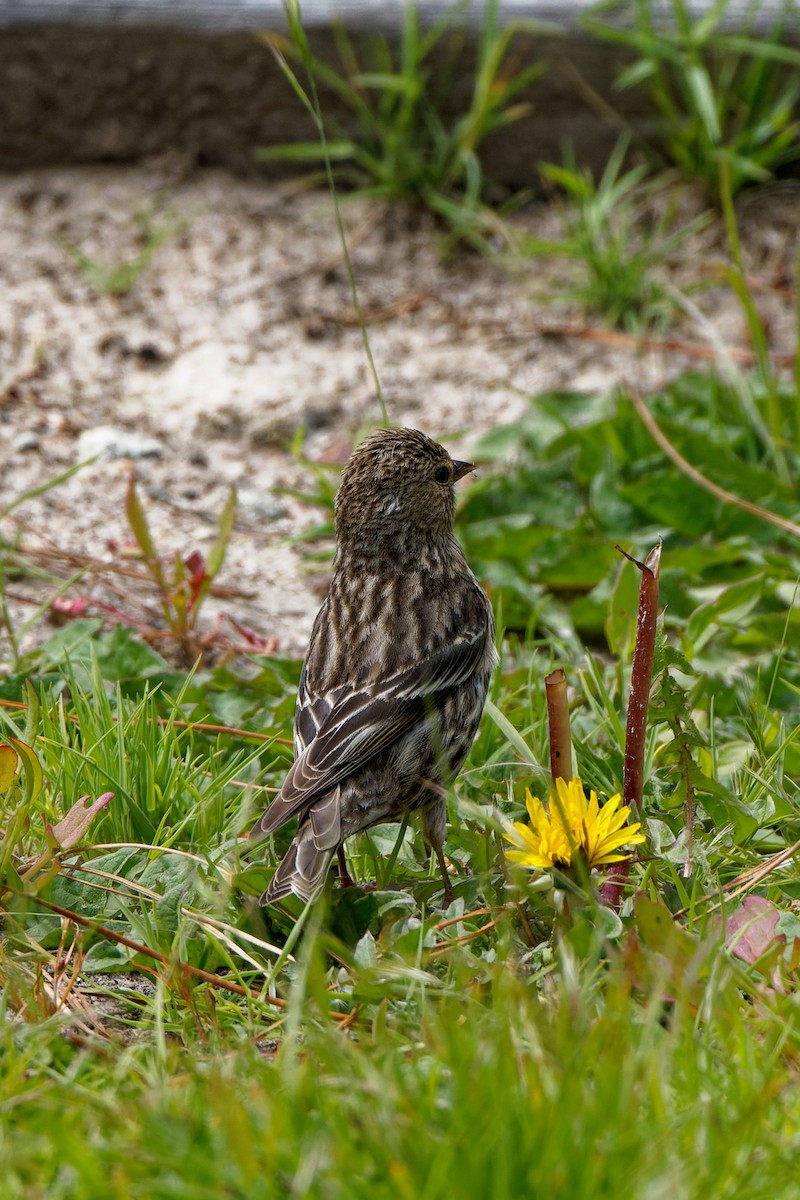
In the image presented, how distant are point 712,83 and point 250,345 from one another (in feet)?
8.63

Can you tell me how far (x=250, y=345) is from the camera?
6.94 m

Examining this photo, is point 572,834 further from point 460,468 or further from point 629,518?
point 629,518

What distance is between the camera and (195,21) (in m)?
7.11

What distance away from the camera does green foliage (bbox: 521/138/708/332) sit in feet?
22.2

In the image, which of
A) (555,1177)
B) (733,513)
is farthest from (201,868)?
(733,513)

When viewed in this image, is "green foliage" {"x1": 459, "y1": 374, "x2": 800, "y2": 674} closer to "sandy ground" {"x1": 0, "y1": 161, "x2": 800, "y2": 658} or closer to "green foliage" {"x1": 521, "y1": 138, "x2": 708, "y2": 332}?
"sandy ground" {"x1": 0, "y1": 161, "x2": 800, "y2": 658}

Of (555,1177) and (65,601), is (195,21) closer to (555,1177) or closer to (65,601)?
(65,601)

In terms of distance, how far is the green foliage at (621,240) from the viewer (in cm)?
678

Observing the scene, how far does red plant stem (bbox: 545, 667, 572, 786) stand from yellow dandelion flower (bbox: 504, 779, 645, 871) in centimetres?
8

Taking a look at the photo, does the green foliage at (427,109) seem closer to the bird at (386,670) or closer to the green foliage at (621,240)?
the green foliage at (621,240)

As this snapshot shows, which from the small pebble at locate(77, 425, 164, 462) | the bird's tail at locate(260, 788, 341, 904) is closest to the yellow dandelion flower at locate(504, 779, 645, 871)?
the bird's tail at locate(260, 788, 341, 904)

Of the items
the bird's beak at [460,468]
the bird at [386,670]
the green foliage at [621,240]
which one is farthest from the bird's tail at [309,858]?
the green foliage at [621,240]

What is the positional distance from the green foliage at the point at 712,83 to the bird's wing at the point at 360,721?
3834 mm

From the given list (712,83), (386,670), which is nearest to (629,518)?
(386,670)
